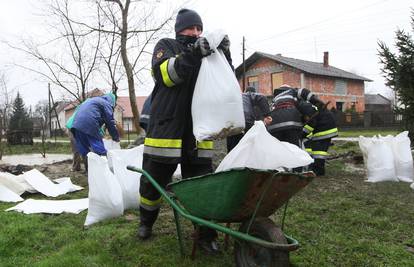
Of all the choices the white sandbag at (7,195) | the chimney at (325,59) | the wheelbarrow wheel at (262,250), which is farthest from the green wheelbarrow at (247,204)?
the chimney at (325,59)

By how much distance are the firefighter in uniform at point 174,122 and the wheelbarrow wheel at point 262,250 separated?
55cm

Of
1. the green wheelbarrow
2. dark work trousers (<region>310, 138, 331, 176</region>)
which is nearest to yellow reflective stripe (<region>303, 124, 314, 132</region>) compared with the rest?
dark work trousers (<region>310, 138, 331, 176</region>)

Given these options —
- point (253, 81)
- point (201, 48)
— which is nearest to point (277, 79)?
point (253, 81)

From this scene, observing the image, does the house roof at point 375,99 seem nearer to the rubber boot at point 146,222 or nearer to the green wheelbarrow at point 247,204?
the rubber boot at point 146,222

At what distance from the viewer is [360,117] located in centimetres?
2861

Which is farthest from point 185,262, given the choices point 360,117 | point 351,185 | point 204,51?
point 360,117

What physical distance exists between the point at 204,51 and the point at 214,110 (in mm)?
379

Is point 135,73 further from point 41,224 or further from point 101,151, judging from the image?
point 41,224

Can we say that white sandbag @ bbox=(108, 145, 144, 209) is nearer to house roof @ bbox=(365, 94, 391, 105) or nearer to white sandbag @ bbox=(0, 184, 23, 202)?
white sandbag @ bbox=(0, 184, 23, 202)

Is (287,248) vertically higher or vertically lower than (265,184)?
lower

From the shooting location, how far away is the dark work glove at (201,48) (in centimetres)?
260

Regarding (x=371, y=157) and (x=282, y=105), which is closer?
(x=371, y=157)

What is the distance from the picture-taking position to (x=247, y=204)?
227 cm

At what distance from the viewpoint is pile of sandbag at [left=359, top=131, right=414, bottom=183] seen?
5809mm
